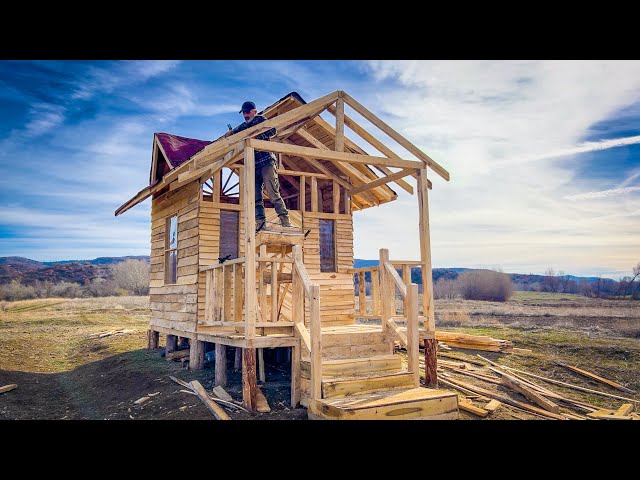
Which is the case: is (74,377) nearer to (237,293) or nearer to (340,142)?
(237,293)

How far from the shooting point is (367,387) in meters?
7.58

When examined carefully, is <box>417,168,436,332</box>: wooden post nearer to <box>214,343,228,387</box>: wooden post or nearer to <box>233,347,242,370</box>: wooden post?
<box>214,343,228,387</box>: wooden post

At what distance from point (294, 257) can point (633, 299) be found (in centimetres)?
3858

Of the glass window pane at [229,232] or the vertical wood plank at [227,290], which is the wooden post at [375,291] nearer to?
the vertical wood plank at [227,290]

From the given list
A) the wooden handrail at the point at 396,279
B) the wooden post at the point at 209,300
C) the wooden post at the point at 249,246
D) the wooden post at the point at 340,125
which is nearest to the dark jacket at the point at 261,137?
the wooden post at the point at 249,246

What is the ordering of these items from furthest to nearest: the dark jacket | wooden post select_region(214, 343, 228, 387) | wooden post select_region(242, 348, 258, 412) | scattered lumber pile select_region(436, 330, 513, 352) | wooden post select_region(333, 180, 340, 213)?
scattered lumber pile select_region(436, 330, 513, 352), wooden post select_region(333, 180, 340, 213), wooden post select_region(214, 343, 228, 387), the dark jacket, wooden post select_region(242, 348, 258, 412)

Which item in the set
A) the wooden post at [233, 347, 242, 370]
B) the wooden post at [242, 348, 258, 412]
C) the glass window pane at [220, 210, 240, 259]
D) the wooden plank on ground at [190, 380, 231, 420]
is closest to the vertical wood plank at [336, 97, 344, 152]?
the glass window pane at [220, 210, 240, 259]

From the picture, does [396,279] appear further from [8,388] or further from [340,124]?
[8,388]

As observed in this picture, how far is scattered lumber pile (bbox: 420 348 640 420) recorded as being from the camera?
8.66 m

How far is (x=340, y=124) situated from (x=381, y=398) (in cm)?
556

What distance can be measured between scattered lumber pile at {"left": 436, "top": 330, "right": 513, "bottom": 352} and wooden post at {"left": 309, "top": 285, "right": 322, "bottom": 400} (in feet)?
29.3

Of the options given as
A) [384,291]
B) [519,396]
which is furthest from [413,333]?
[519,396]

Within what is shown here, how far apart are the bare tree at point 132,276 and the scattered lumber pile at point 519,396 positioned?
142 feet

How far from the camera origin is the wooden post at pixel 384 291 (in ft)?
30.0
